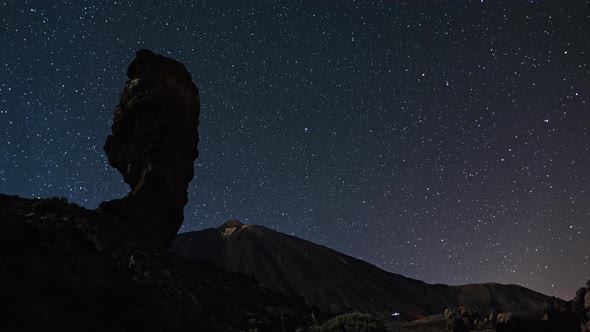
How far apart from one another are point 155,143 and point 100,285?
25.2 meters

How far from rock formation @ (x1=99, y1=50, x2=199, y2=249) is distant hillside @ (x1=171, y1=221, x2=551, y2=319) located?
4644 cm

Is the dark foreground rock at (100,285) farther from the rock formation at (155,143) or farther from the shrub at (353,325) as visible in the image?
the shrub at (353,325)

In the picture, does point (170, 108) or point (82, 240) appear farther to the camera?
point (170, 108)

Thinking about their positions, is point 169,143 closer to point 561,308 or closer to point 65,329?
point 65,329

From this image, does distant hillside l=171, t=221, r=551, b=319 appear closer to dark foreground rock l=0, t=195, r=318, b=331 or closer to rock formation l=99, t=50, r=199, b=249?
rock formation l=99, t=50, r=199, b=249

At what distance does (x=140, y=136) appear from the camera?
145 ft

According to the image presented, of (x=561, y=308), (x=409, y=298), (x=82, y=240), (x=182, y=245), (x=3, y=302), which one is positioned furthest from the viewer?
(x=182, y=245)

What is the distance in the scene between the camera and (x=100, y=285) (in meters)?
19.3

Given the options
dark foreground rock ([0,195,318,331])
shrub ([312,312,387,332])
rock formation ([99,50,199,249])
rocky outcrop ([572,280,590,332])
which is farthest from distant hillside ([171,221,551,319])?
shrub ([312,312,387,332])

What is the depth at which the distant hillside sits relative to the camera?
9194 cm

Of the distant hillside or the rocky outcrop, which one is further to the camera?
the distant hillside

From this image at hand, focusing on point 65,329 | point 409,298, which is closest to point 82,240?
point 65,329

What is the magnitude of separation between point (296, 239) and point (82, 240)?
10387cm

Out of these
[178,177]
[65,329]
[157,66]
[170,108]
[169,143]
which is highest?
[157,66]
